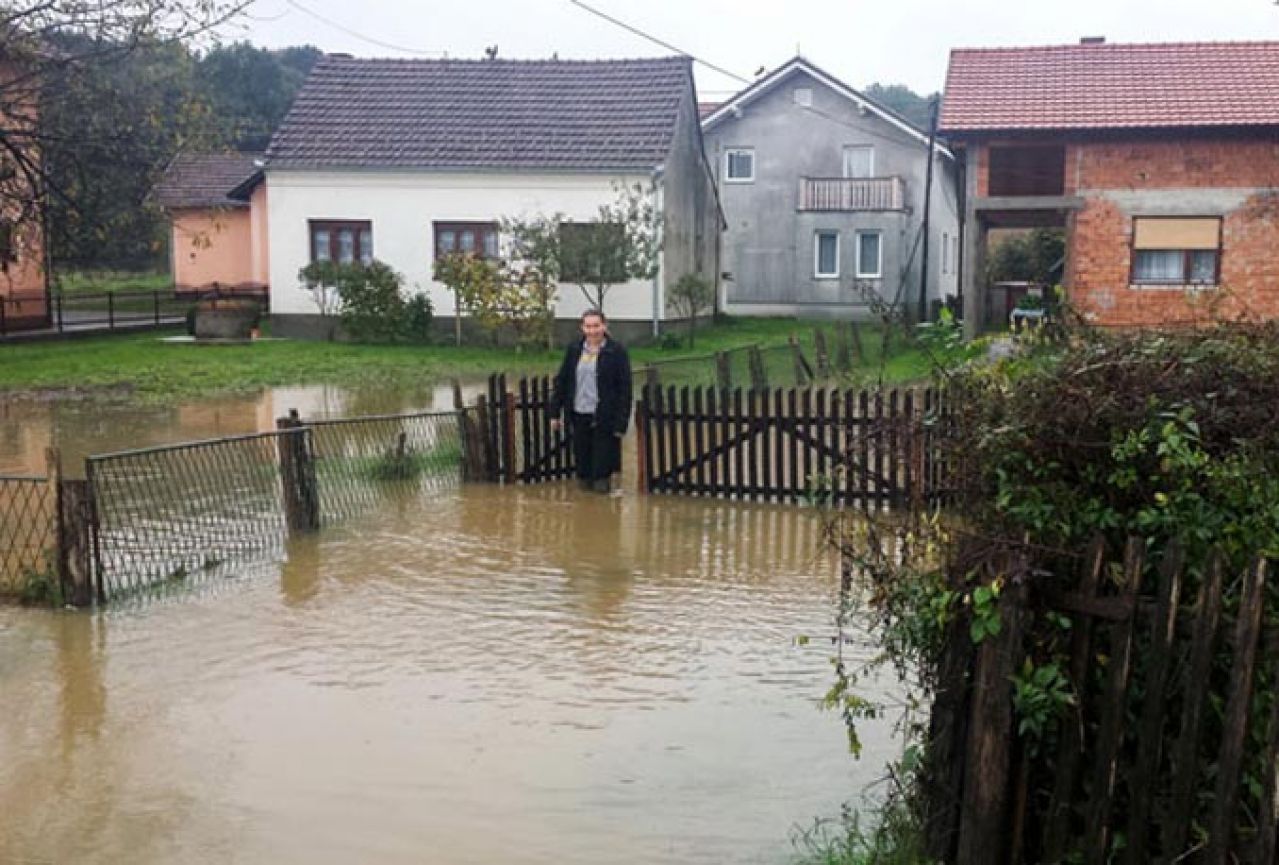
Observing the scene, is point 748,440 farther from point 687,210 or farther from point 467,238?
point 687,210

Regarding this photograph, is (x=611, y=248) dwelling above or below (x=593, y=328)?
above

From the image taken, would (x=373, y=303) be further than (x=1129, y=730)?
Yes

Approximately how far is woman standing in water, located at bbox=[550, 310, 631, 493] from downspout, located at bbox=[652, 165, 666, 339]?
62.6 ft

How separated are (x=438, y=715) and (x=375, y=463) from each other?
21.3 feet

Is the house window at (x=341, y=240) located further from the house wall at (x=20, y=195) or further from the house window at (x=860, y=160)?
the house window at (x=860, y=160)

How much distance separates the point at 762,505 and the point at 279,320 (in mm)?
24253

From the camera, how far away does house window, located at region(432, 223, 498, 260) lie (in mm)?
33625

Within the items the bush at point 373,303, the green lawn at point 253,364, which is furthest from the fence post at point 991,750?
the bush at point 373,303

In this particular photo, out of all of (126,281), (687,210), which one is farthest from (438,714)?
(126,281)

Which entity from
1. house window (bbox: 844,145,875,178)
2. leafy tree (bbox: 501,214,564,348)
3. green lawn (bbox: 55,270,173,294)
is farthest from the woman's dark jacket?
green lawn (bbox: 55,270,173,294)

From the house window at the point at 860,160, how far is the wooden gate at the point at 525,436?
1332 inches

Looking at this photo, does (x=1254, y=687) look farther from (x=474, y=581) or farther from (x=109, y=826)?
(x=474, y=581)

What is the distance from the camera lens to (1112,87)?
28312 mm

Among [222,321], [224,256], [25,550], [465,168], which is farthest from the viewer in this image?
[224,256]
